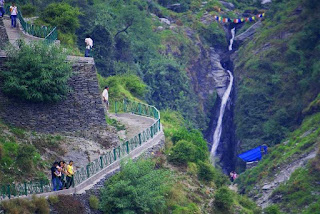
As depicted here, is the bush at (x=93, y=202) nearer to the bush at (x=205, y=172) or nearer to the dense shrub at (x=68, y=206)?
the dense shrub at (x=68, y=206)

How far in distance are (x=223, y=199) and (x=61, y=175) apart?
Result: 1114 centimetres

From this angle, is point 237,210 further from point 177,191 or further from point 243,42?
point 243,42

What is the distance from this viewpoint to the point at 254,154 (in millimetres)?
69438

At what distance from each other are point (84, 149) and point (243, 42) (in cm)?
4591

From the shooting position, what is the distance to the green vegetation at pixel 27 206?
34.2m

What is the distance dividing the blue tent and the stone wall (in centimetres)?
2649

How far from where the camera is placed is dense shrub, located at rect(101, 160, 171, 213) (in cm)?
3869

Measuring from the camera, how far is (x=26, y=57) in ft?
137

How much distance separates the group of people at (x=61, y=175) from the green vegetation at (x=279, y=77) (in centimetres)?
3536

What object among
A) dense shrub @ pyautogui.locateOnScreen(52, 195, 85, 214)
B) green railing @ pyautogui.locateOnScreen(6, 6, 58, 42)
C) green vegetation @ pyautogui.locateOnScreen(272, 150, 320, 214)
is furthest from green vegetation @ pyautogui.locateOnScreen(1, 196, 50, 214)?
green vegetation @ pyautogui.locateOnScreen(272, 150, 320, 214)

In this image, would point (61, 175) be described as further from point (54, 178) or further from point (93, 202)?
point (93, 202)

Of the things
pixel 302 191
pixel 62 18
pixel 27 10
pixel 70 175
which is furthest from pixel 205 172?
pixel 27 10

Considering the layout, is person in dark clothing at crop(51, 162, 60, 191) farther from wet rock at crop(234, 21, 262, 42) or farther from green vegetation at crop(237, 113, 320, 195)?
wet rock at crop(234, 21, 262, 42)

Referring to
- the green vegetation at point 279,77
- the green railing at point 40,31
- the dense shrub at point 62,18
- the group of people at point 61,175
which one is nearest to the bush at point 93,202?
the group of people at point 61,175
